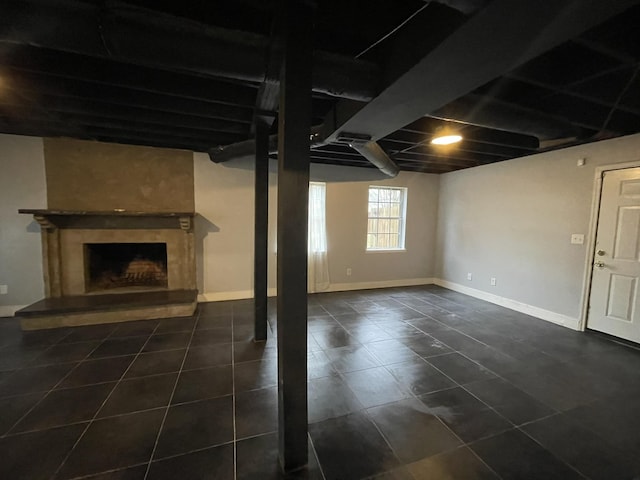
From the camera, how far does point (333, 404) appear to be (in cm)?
196

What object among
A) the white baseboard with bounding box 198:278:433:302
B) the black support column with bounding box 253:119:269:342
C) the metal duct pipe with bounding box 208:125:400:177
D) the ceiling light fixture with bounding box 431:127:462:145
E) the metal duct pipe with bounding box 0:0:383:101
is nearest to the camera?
the metal duct pipe with bounding box 0:0:383:101

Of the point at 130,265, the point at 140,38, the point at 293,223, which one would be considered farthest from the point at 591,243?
the point at 130,265

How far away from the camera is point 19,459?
1467 millimetres

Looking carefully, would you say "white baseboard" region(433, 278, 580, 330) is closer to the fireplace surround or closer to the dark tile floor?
the dark tile floor

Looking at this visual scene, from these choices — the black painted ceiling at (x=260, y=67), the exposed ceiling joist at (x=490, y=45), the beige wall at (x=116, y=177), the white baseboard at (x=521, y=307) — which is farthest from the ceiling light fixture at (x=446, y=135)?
the beige wall at (x=116, y=177)

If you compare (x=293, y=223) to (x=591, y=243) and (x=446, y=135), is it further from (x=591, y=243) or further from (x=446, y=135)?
(x=591, y=243)

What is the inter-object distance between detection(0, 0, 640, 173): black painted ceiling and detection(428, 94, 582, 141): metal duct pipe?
0.04 ft

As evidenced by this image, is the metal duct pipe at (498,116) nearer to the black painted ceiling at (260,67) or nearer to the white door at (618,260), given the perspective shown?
the black painted ceiling at (260,67)

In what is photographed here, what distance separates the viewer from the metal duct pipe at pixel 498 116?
7.12 feet

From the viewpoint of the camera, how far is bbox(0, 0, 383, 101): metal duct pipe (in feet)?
3.79

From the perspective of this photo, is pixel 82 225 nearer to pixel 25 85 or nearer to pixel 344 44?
pixel 25 85

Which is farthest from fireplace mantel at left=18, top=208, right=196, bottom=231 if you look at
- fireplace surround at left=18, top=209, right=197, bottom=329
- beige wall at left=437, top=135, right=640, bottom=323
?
beige wall at left=437, top=135, right=640, bottom=323

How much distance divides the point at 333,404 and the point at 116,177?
407 centimetres

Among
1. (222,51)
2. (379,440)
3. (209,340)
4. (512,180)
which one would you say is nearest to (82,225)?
(209,340)
